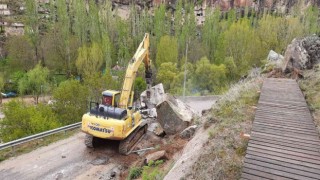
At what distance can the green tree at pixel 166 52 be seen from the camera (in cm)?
3875

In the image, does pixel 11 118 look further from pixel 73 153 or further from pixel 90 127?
pixel 90 127

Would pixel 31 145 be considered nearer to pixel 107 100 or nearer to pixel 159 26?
pixel 107 100

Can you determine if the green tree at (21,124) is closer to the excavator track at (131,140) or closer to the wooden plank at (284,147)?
the excavator track at (131,140)

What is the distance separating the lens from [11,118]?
1554cm

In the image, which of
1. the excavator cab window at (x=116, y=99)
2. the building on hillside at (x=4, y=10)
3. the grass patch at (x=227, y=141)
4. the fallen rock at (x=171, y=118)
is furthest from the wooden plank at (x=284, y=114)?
the building on hillside at (x=4, y=10)

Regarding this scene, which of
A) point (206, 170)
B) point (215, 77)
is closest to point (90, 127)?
point (206, 170)

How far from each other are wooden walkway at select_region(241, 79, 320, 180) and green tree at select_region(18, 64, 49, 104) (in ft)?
99.5

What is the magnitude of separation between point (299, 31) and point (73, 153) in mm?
36746

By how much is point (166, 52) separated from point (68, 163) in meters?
29.7

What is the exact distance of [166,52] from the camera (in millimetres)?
38969

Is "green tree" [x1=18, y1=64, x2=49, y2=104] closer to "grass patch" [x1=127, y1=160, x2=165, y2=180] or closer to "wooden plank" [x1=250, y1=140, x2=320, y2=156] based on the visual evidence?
"grass patch" [x1=127, y1=160, x2=165, y2=180]

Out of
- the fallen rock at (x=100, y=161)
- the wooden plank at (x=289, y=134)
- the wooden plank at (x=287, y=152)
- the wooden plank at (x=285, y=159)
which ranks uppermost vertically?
the wooden plank at (x=289, y=134)

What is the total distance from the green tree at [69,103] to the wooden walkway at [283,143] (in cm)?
1426

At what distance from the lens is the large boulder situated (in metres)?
13.9
